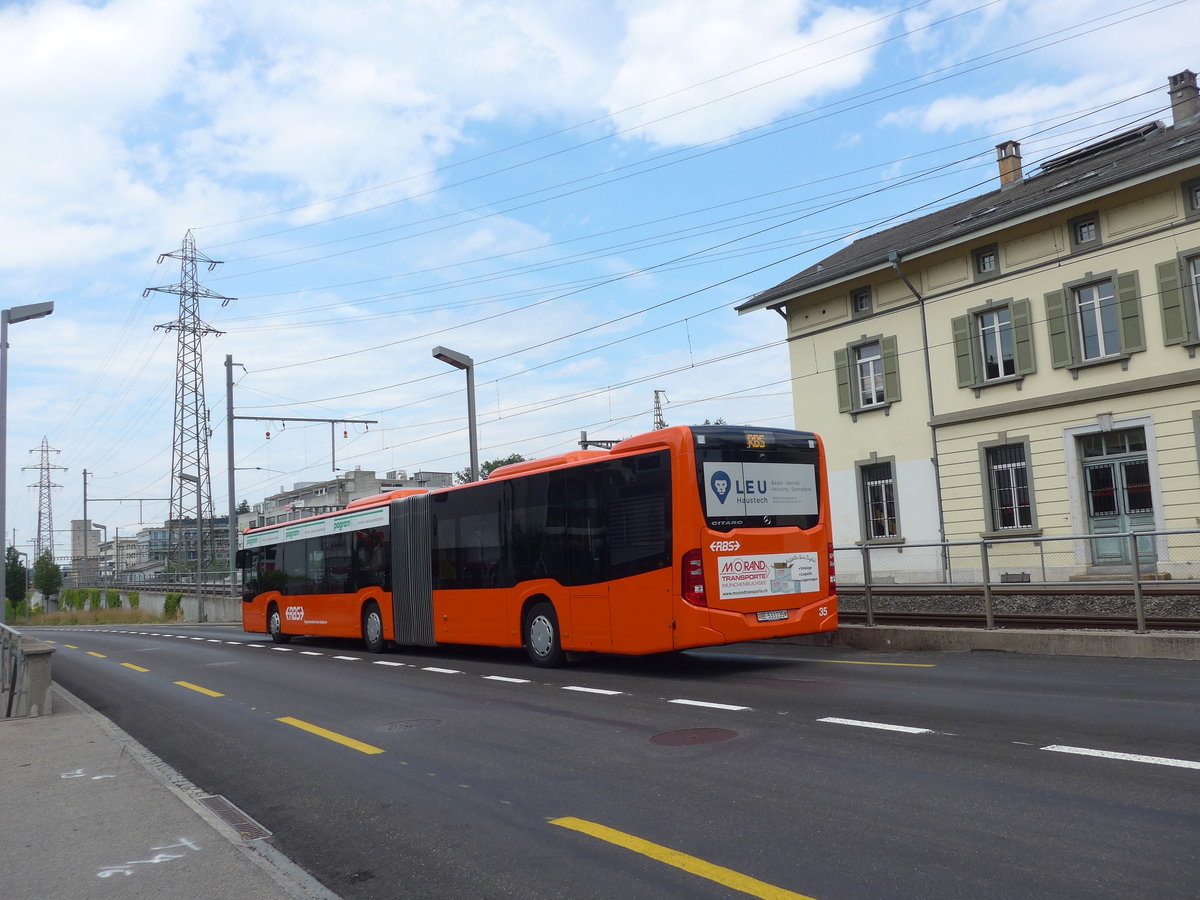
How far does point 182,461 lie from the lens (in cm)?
5125

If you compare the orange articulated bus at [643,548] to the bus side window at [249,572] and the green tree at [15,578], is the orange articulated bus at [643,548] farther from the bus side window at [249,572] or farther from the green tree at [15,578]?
the green tree at [15,578]

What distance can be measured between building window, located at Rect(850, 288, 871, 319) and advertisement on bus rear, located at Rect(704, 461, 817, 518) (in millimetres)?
17747

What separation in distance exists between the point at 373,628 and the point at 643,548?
8.77 m

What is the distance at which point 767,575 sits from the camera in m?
12.6

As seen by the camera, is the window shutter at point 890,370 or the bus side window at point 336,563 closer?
the bus side window at point 336,563

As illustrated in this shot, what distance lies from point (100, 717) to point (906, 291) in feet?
78.1

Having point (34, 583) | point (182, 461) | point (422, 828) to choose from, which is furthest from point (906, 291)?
point (34, 583)

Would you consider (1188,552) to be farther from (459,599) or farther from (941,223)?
(941,223)

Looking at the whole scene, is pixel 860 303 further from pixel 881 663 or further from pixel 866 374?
pixel 881 663

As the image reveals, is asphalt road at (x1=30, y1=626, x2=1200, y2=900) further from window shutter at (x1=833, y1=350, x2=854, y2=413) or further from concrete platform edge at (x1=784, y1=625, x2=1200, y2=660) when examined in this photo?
window shutter at (x1=833, y1=350, x2=854, y2=413)

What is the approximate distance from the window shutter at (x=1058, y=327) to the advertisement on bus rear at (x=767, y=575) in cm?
1481

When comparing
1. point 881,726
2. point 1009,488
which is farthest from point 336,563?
point 1009,488

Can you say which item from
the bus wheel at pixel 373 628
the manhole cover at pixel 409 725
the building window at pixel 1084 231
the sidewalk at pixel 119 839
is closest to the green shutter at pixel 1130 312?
the building window at pixel 1084 231

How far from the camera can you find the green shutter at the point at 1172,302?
22.3 m
